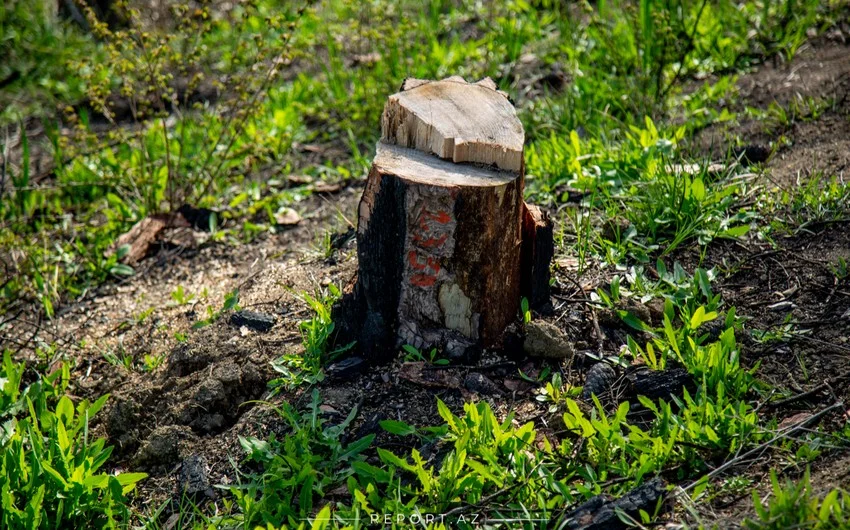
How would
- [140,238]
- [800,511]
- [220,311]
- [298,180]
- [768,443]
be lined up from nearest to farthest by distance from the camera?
1. [800,511]
2. [768,443]
3. [220,311]
4. [140,238]
5. [298,180]

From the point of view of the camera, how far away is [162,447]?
9.43ft

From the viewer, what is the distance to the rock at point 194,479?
274 centimetres

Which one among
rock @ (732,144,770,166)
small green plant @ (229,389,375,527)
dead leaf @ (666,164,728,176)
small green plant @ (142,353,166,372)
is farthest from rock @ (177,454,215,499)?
rock @ (732,144,770,166)

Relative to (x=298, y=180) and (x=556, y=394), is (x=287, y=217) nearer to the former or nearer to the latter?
(x=298, y=180)

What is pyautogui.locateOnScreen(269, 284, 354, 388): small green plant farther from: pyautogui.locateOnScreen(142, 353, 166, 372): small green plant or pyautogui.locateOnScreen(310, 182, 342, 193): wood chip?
pyautogui.locateOnScreen(310, 182, 342, 193): wood chip

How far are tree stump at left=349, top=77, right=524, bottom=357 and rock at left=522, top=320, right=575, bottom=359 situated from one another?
4.8 inches

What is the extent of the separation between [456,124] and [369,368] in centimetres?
93

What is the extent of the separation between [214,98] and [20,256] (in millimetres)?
1943

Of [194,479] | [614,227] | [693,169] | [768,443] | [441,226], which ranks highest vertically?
[693,169]

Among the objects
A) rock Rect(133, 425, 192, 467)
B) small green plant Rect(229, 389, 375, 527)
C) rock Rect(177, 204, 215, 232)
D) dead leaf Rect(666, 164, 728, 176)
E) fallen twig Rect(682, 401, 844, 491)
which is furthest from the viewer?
rock Rect(177, 204, 215, 232)

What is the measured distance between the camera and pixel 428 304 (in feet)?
9.53

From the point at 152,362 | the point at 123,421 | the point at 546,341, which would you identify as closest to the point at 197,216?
the point at 152,362

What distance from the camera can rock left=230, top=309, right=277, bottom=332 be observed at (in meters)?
3.32

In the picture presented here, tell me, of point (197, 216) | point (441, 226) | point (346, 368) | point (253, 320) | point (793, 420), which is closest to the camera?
point (793, 420)
